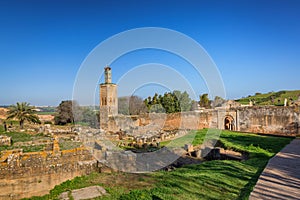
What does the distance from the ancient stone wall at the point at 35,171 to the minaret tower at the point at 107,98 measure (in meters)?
16.2

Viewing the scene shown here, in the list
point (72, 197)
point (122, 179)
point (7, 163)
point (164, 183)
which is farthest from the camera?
point (122, 179)

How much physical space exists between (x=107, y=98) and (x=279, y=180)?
1864 centimetres

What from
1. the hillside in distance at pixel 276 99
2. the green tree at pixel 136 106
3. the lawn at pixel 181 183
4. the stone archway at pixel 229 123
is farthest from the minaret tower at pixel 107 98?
the hillside in distance at pixel 276 99

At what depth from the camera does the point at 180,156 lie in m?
10.8

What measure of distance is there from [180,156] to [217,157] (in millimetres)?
1898

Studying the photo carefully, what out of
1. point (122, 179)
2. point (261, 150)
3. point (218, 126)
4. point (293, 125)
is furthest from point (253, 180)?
point (218, 126)

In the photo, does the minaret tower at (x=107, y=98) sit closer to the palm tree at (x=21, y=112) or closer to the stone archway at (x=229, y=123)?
the palm tree at (x=21, y=112)

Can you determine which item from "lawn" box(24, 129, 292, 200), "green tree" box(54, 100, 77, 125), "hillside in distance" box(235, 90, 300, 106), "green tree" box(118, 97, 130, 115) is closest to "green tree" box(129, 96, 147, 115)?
"green tree" box(118, 97, 130, 115)

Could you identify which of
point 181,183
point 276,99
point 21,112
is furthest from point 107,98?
point 276,99

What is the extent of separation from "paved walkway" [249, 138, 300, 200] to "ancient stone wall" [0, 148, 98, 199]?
502 centimetres

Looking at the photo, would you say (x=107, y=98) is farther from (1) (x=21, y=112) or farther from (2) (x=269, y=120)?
(2) (x=269, y=120)

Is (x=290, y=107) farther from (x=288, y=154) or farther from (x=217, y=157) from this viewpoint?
(x=217, y=157)

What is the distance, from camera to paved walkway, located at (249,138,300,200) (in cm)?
→ 524

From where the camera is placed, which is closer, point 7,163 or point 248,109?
point 7,163
